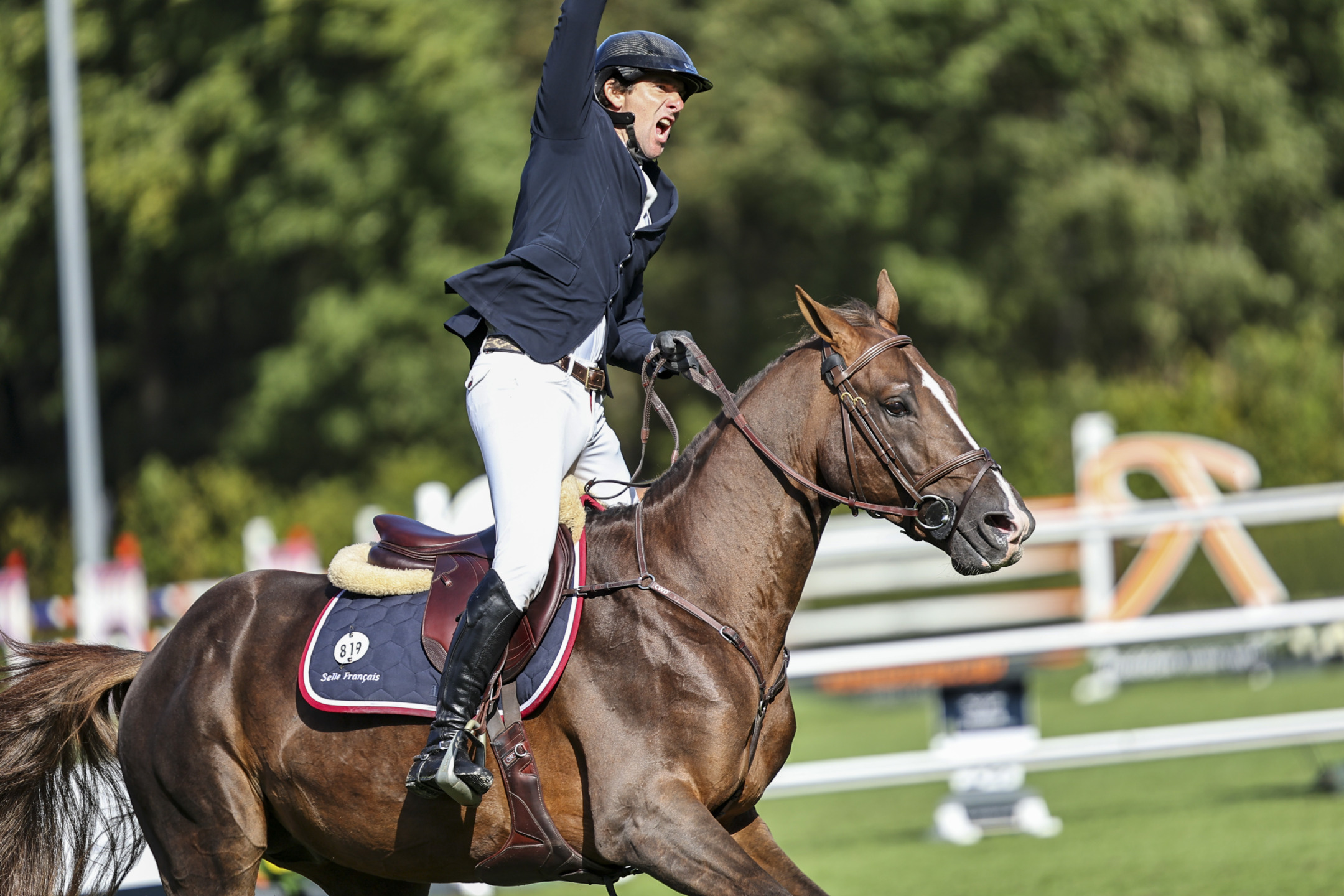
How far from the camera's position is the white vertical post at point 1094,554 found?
13148 mm

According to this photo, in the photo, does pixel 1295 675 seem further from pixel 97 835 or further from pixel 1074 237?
pixel 1074 237

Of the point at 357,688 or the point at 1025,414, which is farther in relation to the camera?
the point at 1025,414

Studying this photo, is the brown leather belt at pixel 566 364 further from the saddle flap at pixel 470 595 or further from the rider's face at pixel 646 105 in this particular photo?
the rider's face at pixel 646 105

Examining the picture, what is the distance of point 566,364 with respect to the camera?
4137mm

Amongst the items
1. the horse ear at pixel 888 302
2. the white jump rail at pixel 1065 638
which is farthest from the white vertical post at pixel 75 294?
the horse ear at pixel 888 302

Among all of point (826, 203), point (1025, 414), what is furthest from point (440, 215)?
point (1025, 414)

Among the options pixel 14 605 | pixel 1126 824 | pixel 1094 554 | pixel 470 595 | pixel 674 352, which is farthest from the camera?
pixel 1094 554

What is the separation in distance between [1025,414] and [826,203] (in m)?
5.72

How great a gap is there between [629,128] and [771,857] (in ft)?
7.09

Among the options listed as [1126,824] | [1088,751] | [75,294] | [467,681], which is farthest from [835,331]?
[75,294]

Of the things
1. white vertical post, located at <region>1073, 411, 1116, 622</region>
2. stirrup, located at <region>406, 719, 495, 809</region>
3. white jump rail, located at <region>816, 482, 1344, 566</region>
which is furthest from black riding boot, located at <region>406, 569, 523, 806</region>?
white vertical post, located at <region>1073, 411, 1116, 622</region>

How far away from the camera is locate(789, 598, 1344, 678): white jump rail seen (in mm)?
8211

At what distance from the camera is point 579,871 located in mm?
4102

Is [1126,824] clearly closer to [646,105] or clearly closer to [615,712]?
[615,712]
